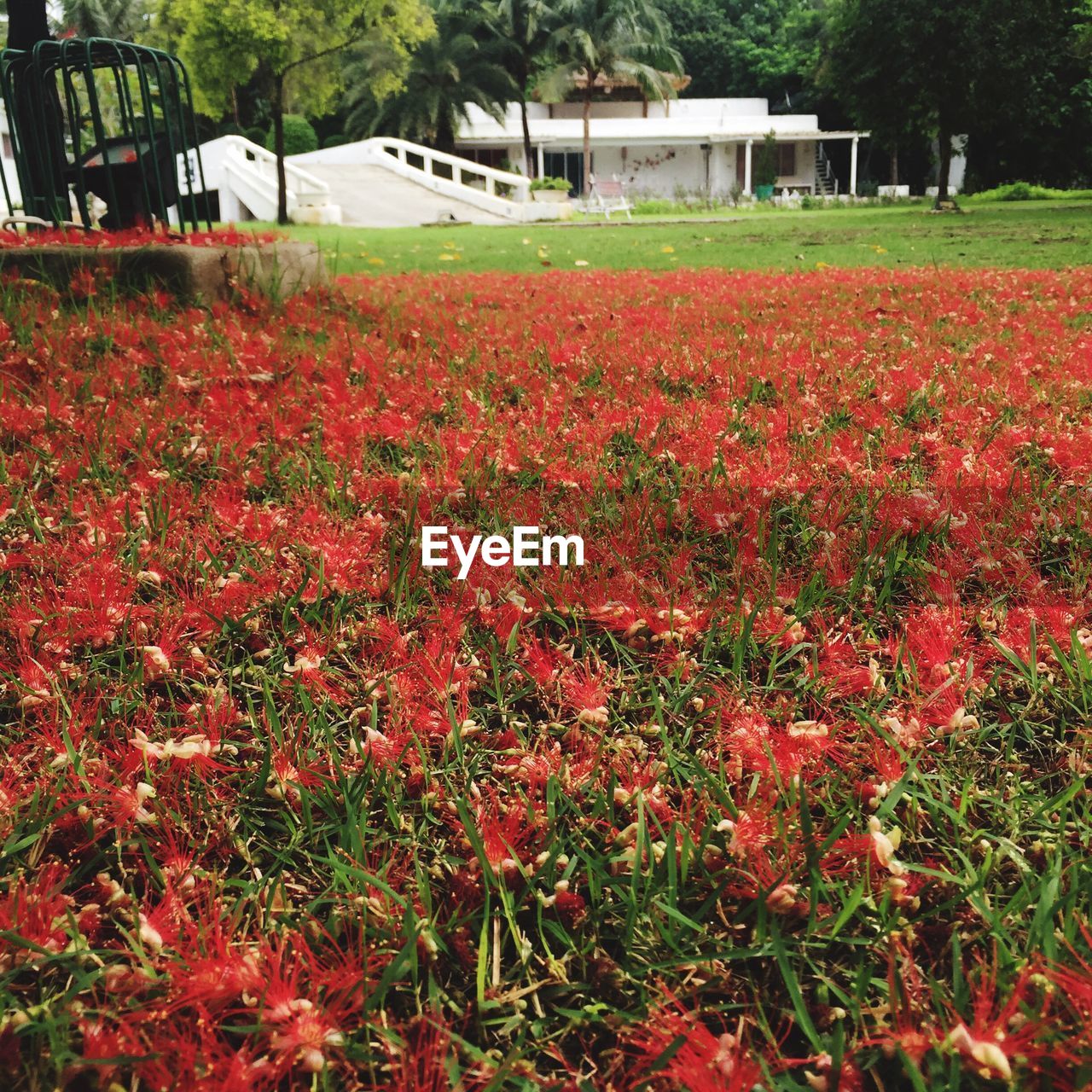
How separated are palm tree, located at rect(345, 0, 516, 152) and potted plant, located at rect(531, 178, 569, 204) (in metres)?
7.00

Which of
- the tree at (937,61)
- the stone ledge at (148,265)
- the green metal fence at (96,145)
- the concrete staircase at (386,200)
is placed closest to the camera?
the stone ledge at (148,265)

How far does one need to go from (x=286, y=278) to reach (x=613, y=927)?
5224 mm

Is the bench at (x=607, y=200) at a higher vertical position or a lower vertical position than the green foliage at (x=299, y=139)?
lower

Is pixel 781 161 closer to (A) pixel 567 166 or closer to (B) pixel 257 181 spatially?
(A) pixel 567 166

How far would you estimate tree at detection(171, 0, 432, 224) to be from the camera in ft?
59.5

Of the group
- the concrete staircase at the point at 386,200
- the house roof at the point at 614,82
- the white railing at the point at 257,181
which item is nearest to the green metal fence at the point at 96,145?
the white railing at the point at 257,181

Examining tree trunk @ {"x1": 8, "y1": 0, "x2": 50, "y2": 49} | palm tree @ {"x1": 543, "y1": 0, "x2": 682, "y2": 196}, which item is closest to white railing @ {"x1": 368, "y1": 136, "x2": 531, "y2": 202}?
palm tree @ {"x1": 543, "y1": 0, "x2": 682, "y2": 196}

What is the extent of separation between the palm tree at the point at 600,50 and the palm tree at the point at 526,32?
605 millimetres

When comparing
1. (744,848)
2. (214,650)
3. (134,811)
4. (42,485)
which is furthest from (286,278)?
(744,848)

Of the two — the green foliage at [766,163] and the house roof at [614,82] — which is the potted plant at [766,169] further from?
the house roof at [614,82]

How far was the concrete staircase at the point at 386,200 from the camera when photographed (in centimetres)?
2438

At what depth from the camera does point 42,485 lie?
109 inches

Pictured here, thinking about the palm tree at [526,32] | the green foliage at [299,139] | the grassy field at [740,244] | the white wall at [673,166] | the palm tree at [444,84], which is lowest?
the grassy field at [740,244]

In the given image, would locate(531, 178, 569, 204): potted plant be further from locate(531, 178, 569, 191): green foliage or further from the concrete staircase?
the concrete staircase
